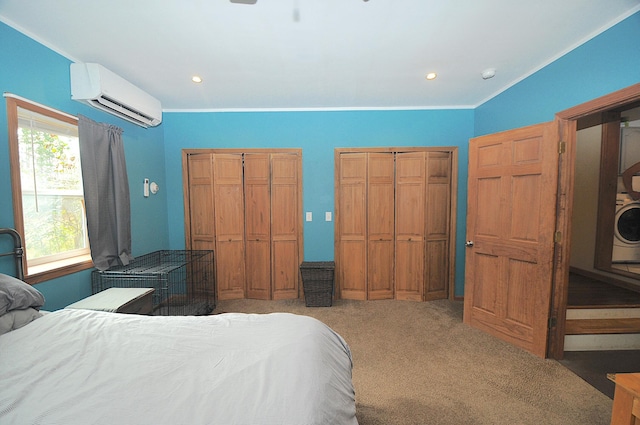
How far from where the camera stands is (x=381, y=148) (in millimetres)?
3242

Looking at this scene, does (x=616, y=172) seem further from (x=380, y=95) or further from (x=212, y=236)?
(x=212, y=236)

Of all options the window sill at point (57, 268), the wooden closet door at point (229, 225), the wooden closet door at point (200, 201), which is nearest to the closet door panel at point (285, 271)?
the wooden closet door at point (229, 225)

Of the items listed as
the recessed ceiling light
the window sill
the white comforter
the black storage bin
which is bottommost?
the black storage bin

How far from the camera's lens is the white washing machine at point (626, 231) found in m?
3.20

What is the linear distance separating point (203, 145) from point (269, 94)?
125 centimetres

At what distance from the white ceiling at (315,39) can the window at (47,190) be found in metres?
0.65

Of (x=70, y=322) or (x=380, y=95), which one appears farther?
(x=380, y=95)

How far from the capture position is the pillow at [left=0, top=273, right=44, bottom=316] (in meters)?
1.30

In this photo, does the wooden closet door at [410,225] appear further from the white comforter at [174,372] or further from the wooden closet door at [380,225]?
the white comforter at [174,372]

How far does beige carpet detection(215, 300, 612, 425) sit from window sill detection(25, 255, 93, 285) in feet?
8.41

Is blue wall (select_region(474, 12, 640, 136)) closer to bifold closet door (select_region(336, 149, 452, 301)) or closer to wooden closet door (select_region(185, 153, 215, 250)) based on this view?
bifold closet door (select_region(336, 149, 452, 301))

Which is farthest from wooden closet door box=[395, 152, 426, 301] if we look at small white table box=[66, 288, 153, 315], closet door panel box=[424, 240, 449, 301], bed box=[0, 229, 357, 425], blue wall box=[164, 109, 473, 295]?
small white table box=[66, 288, 153, 315]

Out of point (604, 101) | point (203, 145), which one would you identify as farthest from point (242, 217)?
point (604, 101)

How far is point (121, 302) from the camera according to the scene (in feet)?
6.10
